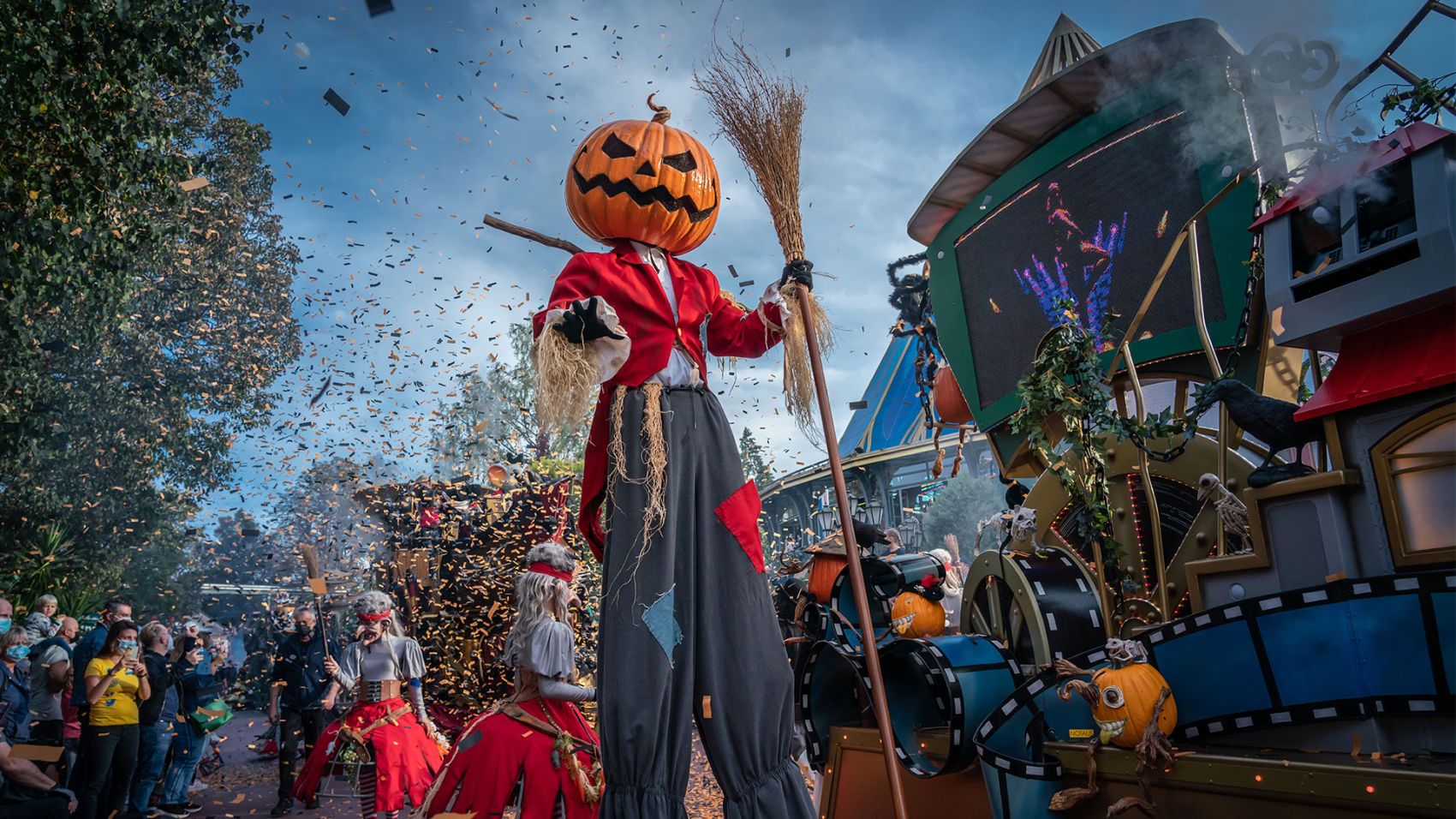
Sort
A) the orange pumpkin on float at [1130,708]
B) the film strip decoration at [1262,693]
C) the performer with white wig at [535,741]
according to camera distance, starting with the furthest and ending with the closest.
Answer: the performer with white wig at [535,741] < the orange pumpkin on float at [1130,708] < the film strip decoration at [1262,693]

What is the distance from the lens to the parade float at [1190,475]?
213 cm

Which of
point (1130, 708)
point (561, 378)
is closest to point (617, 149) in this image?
point (561, 378)

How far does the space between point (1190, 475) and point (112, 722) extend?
26.7 feet

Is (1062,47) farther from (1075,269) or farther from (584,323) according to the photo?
(584,323)

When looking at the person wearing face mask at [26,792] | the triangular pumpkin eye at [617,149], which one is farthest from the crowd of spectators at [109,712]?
the triangular pumpkin eye at [617,149]

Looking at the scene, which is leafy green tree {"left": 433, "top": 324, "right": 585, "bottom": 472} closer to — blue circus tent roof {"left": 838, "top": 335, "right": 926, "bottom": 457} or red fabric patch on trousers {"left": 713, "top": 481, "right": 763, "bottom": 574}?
red fabric patch on trousers {"left": 713, "top": 481, "right": 763, "bottom": 574}

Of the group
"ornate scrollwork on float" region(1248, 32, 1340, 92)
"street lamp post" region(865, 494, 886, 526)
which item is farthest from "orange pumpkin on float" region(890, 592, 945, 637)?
"street lamp post" region(865, 494, 886, 526)

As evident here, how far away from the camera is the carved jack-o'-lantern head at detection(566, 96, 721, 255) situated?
125 inches

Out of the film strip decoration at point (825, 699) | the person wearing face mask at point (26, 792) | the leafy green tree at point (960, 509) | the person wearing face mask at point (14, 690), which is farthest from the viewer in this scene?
the leafy green tree at point (960, 509)

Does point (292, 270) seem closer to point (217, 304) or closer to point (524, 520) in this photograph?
point (217, 304)

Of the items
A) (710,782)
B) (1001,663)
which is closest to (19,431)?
(710,782)

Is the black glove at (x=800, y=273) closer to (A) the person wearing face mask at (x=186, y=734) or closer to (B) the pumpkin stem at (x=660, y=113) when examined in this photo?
(B) the pumpkin stem at (x=660, y=113)

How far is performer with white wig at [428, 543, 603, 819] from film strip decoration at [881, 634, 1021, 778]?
134cm

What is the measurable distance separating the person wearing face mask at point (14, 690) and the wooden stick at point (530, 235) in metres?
5.39
